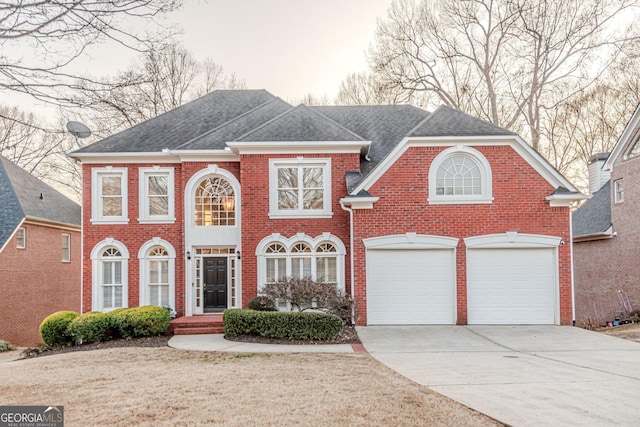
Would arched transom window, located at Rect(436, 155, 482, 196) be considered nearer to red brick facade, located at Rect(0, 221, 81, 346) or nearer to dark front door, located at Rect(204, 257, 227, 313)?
dark front door, located at Rect(204, 257, 227, 313)

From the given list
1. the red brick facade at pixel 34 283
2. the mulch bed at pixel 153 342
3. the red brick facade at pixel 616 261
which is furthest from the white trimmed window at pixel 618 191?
the red brick facade at pixel 34 283

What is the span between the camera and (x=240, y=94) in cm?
1962

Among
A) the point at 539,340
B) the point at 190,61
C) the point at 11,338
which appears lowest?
the point at 11,338

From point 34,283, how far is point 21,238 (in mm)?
2010

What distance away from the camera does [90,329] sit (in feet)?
41.7

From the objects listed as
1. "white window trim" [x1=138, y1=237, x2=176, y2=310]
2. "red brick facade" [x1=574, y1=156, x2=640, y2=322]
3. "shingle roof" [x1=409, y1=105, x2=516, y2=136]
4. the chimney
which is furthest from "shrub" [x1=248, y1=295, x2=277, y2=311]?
the chimney

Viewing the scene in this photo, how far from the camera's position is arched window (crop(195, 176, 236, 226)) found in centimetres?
1569

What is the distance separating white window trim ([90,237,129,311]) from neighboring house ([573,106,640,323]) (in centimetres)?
1792

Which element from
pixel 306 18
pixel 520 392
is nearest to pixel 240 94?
pixel 306 18

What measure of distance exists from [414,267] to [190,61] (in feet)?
72.8

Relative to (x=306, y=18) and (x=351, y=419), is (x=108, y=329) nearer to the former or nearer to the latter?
(x=351, y=419)

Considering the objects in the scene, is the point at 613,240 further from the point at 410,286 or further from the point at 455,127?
the point at 410,286

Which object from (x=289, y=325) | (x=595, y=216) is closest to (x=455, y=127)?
(x=289, y=325)

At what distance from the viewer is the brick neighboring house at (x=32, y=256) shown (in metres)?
18.4
